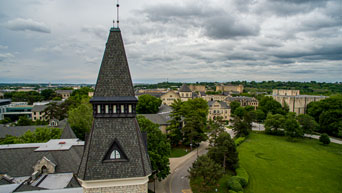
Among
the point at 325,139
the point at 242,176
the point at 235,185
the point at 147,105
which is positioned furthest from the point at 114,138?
the point at 325,139

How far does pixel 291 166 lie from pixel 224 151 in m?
13.2

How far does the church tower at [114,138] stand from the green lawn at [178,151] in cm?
2771

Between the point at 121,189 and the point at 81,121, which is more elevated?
the point at 121,189

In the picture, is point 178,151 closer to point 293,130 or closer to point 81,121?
point 81,121

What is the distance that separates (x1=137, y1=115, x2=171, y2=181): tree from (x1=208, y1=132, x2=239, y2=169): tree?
301 inches

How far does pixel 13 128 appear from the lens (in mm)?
41750

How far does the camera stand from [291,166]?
3328 cm

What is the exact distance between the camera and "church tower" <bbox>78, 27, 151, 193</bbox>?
9.93 m

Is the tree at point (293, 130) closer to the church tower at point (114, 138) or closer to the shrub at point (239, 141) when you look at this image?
the shrub at point (239, 141)

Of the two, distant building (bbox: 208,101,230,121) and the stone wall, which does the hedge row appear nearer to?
the stone wall

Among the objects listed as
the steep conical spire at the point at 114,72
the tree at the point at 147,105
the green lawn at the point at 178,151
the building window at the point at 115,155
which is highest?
the steep conical spire at the point at 114,72

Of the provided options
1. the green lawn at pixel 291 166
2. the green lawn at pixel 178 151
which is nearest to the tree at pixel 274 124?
the green lawn at pixel 291 166

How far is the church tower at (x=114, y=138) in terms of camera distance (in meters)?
9.93

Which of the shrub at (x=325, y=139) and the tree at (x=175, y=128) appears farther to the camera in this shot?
the shrub at (x=325, y=139)
